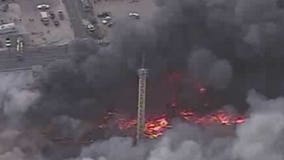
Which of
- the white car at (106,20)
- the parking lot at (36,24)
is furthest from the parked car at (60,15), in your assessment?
the white car at (106,20)

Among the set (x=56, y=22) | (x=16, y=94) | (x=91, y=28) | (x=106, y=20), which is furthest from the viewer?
(x=56, y=22)

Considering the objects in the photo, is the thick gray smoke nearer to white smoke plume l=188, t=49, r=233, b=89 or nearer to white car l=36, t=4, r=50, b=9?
white smoke plume l=188, t=49, r=233, b=89

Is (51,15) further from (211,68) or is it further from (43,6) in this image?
(211,68)

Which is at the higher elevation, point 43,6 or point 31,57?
point 43,6

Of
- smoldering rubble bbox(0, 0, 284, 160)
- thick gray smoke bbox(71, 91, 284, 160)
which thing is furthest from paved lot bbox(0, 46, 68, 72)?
thick gray smoke bbox(71, 91, 284, 160)

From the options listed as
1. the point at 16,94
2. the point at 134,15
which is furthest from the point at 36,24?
the point at 16,94

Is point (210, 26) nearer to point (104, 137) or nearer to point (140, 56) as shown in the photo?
point (140, 56)

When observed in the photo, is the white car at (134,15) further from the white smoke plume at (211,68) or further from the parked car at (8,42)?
the white smoke plume at (211,68)

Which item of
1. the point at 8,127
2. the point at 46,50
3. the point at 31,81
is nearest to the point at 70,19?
the point at 46,50
